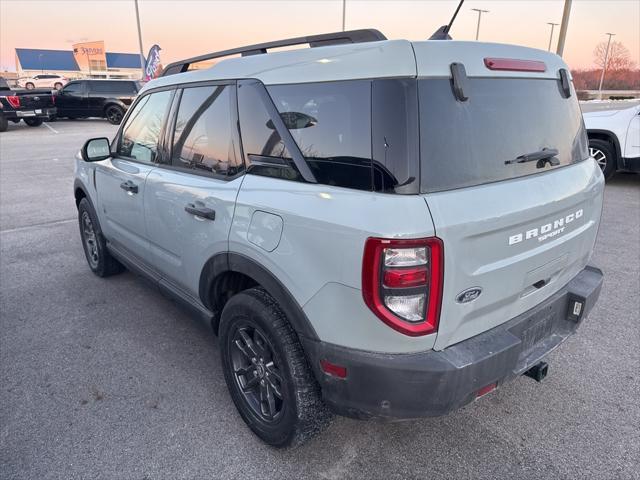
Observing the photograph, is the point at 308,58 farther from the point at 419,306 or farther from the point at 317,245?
the point at 419,306

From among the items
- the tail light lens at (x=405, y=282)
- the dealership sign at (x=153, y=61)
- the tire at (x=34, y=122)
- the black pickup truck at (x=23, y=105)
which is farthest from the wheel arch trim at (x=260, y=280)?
the dealership sign at (x=153, y=61)

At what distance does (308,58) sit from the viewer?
6.89 feet

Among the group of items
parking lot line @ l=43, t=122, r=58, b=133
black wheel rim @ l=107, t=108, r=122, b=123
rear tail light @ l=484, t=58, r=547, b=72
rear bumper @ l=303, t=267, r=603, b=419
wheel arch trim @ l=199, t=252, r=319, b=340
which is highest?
rear tail light @ l=484, t=58, r=547, b=72

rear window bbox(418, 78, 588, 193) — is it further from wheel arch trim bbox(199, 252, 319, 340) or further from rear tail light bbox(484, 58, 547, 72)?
wheel arch trim bbox(199, 252, 319, 340)

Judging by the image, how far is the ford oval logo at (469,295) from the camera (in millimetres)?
1801

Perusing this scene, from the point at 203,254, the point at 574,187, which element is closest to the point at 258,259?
the point at 203,254

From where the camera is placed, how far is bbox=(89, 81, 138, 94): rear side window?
65.2 feet

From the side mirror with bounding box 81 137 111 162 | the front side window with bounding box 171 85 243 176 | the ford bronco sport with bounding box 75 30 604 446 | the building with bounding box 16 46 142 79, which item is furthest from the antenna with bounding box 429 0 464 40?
the building with bounding box 16 46 142 79

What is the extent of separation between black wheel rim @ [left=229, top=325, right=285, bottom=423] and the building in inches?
2587

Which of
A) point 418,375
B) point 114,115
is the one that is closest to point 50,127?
point 114,115

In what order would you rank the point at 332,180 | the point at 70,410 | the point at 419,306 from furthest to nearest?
the point at 70,410 < the point at 332,180 < the point at 419,306

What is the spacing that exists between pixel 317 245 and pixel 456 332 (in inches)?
25.8

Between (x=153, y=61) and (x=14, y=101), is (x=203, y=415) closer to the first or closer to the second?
(x=14, y=101)

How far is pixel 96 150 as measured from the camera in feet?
12.5
